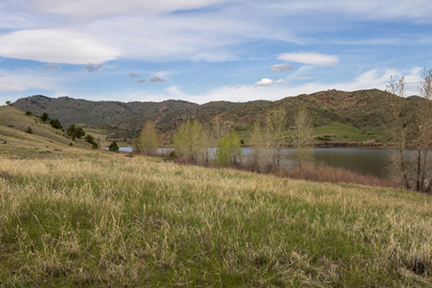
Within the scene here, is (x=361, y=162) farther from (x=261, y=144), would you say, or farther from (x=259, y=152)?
(x=259, y=152)

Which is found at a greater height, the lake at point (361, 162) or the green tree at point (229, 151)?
the green tree at point (229, 151)

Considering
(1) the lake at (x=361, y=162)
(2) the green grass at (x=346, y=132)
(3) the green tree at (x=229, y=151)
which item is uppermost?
(2) the green grass at (x=346, y=132)

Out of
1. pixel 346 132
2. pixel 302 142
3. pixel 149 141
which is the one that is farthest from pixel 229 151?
pixel 346 132

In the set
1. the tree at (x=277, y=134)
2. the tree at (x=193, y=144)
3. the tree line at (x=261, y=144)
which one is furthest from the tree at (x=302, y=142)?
the tree at (x=193, y=144)

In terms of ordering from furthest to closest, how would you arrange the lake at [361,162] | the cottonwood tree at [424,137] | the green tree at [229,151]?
the green tree at [229,151] → the lake at [361,162] → the cottonwood tree at [424,137]

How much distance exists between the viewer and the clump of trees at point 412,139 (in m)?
25.4

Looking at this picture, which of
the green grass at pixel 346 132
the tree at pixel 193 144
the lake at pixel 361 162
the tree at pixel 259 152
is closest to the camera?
the tree at pixel 259 152

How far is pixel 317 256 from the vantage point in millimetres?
3186

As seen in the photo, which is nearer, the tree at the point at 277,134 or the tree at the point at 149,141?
the tree at the point at 277,134

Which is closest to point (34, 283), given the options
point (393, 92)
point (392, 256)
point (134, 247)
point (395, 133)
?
point (134, 247)

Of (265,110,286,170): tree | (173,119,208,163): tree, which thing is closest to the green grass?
(173,119,208,163): tree

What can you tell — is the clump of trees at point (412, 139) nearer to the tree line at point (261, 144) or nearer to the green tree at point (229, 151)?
the tree line at point (261, 144)

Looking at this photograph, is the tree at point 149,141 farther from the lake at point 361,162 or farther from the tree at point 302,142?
the tree at point 302,142

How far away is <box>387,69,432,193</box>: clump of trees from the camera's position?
83.2 ft
